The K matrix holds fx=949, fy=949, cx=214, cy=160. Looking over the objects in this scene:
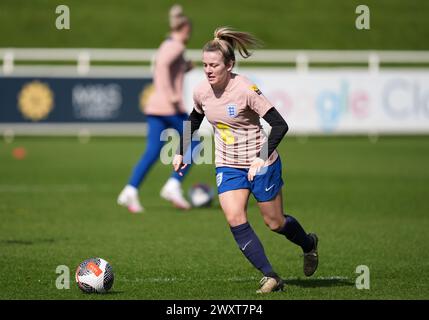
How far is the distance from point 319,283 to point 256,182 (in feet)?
3.67

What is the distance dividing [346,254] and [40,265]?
3.11 meters

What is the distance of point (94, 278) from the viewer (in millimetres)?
7559

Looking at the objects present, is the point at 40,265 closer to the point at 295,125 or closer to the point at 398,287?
the point at 398,287

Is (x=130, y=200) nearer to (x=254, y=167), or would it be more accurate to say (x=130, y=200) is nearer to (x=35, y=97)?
(x=254, y=167)

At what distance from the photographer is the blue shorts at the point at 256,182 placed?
7.73m

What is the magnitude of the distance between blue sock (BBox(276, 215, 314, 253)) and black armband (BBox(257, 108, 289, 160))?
71 cm

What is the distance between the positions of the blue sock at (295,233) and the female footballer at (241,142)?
4cm

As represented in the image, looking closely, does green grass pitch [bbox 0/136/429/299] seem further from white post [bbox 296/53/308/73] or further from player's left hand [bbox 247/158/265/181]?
white post [bbox 296/53/308/73]

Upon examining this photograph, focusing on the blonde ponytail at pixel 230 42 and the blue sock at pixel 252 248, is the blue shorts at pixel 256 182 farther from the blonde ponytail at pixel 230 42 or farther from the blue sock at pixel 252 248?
the blonde ponytail at pixel 230 42

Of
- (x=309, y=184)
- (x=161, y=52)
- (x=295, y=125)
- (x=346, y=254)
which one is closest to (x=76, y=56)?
(x=295, y=125)

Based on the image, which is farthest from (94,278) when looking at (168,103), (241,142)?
(168,103)

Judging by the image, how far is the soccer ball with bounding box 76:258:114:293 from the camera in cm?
755

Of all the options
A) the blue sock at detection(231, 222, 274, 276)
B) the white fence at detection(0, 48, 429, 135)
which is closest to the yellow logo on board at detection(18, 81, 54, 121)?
the white fence at detection(0, 48, 429, 135)
